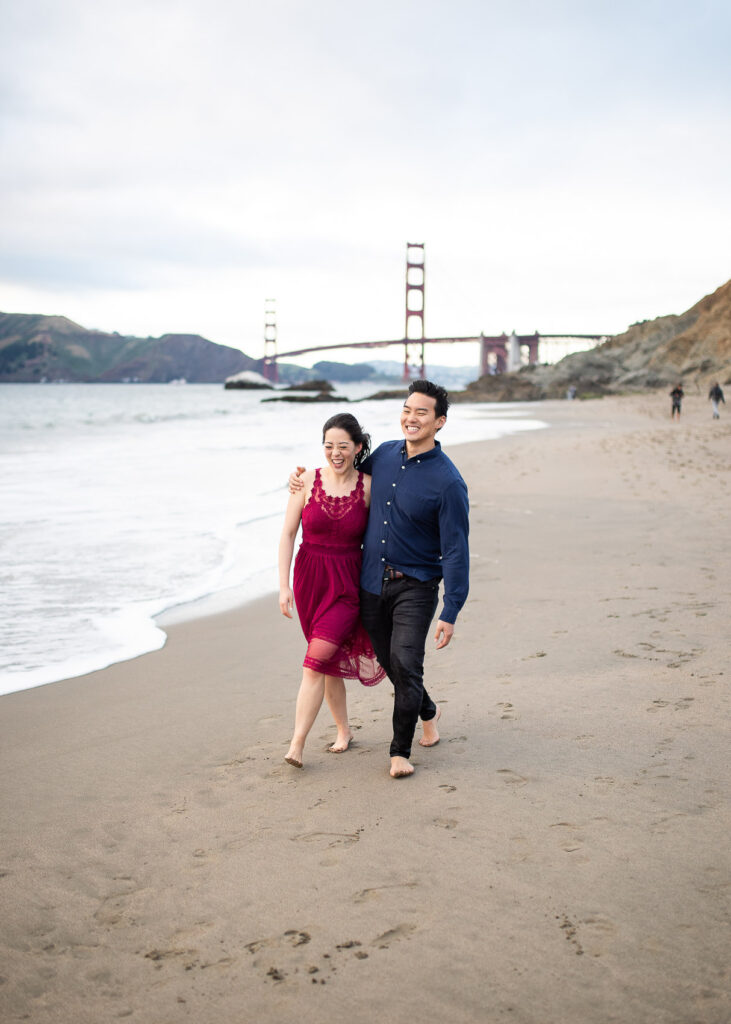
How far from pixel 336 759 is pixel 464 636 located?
1461mm

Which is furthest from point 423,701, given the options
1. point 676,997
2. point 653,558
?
point 653,558

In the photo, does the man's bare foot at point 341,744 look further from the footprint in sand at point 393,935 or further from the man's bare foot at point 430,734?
the footprint in sand at point 393,935

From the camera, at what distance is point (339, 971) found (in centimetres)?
171

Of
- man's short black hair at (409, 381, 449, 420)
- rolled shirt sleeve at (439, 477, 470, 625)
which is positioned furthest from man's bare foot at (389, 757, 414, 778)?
man's short black hair at (409, 381, 449, 420)

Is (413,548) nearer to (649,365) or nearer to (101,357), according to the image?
(649,365)

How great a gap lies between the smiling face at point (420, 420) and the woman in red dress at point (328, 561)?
0.19 metres

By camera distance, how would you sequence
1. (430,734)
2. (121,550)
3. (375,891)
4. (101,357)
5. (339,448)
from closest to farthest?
(375,891)
(339,448)
(430,734)
(121,550)
(101,357)

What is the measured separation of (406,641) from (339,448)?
2.09ft

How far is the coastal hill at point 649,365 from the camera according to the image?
4284cm

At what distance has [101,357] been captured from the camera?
139 meters

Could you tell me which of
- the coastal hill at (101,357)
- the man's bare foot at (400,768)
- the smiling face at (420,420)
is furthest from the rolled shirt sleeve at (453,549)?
the coastal hill at (101,357)

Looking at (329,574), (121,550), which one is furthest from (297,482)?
(121,550)

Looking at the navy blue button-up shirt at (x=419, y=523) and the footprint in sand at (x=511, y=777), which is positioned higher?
the navy blue button-up shirt at (x=419, y=523)

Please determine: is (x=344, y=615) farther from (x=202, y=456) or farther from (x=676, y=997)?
(x=202, y=456)
